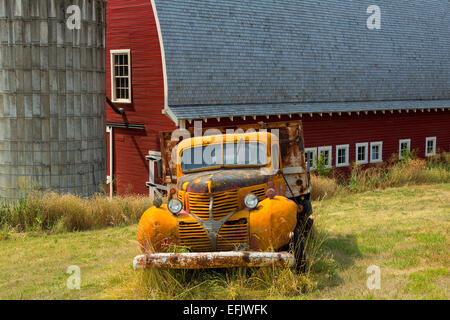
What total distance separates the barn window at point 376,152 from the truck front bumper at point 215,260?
59.0 feet

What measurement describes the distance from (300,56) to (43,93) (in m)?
10.7

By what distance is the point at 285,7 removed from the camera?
2177 cm

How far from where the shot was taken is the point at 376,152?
80.5 ft

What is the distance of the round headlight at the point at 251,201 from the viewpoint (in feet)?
25.9

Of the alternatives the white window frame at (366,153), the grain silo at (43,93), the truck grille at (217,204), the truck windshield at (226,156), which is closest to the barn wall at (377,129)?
the white window frame at (366,153)

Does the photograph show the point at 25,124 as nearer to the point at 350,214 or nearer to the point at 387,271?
the point at 350,214

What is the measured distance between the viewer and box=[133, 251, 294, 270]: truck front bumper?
7168 mm

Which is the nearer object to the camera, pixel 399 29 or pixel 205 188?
pixel 205 188

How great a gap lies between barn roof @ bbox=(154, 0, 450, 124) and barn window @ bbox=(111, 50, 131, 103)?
9.26 feet

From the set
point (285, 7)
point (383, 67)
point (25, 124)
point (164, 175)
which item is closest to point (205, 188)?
point (164, 175)

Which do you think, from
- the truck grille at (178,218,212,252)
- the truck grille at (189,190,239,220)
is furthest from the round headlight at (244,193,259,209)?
the truck grille at (178,218,212,252)

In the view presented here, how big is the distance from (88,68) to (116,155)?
19.2 feet

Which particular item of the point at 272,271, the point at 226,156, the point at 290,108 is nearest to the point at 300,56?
the point at 290,108

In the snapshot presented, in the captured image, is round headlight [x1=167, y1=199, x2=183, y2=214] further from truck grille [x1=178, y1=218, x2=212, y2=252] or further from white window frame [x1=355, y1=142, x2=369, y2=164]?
white window frame [x1=355, y1=142, x2=369, y2=164]
